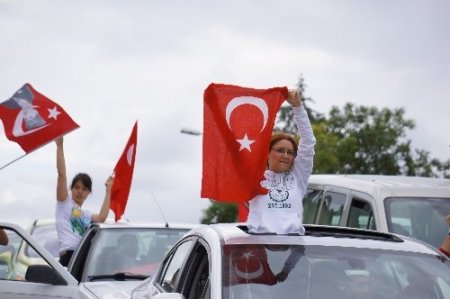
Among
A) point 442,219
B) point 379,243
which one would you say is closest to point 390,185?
point 442,219

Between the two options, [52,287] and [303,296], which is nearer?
[303,296]

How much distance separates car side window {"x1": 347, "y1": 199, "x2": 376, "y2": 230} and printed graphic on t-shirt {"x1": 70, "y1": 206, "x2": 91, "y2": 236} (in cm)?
298

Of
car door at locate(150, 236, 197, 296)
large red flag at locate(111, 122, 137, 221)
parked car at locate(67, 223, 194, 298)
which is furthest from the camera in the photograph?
large red flag at locate(111, 122, 137, 221)

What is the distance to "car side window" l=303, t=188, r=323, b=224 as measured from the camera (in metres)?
9.84

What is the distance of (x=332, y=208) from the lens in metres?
9.38

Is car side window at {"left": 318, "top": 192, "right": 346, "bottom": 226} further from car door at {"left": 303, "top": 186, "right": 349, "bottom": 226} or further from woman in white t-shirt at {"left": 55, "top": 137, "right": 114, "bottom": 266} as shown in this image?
woman in white t-shirt at {"left": 55, "top": 137, "right": 114, "bottom": 266}

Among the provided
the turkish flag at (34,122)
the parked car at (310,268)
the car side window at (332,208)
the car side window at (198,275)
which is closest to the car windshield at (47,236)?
the turkish flag at (34,122)

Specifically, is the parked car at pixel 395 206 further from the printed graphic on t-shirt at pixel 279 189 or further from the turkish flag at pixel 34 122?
the turkish flag at pixel 34 122

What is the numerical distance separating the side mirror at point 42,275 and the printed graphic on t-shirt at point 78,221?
327 cm

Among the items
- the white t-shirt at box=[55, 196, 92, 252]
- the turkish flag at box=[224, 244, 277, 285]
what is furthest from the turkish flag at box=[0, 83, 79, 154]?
the turkish flag at box=[224, 244, 277, 285]

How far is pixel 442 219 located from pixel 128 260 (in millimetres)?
2938

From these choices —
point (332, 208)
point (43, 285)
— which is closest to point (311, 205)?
point (332, 208)

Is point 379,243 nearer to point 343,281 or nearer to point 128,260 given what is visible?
point 343,281

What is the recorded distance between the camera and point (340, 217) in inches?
354
